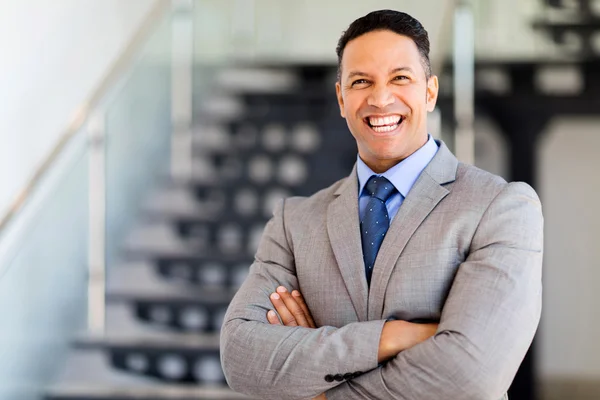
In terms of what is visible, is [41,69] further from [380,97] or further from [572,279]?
[572,279]

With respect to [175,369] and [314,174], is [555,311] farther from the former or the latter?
[175,369]

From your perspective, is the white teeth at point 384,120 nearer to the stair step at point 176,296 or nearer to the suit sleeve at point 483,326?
the suit sleeve at point 483,326

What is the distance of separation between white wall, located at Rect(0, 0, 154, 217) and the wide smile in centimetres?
280

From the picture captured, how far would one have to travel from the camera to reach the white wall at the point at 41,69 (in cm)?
409

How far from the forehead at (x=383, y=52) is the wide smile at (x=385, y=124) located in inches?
3.1

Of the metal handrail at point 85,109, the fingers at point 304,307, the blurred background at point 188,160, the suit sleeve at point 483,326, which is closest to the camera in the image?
the suit sleeve at point 483,326

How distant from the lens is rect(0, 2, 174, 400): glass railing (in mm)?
3475

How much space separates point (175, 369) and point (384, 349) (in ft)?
8.93

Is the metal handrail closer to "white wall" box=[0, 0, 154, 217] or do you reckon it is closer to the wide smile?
"white wall" box=[0, 0, 154, 217]

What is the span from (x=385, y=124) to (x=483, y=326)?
367 mm

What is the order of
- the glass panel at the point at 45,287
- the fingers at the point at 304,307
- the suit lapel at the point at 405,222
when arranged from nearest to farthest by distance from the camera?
the suit lapel at the point at 405,222, the fingers at the point at 304,307, the glass panel at the point at 45,287

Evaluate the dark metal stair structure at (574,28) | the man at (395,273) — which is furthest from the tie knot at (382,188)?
the dark metal stair structure at (574,28)


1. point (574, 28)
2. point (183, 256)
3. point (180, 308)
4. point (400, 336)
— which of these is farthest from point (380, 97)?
point (574, 28)

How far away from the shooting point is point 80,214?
3.91 m
